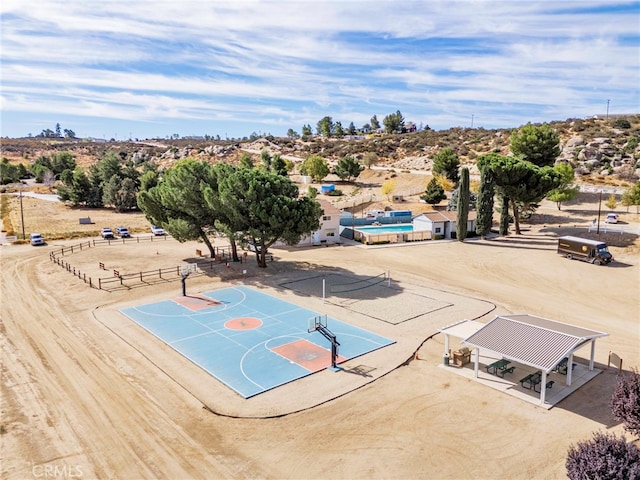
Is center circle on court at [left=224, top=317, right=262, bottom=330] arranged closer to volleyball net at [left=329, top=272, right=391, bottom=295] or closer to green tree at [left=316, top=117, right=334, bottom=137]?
volleyball net at [left=329, top=272, right=391, bottom=295]

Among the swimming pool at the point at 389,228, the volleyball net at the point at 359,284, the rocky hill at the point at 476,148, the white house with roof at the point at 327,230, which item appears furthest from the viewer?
the rocky hill at the point at 476,148

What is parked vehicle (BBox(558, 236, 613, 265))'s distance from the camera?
140ft

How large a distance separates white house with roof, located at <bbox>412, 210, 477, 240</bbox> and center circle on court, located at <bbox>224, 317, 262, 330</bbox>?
3342cm

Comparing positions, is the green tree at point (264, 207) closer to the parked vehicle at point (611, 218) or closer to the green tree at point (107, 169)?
the parked vehicle at point (611, 218)

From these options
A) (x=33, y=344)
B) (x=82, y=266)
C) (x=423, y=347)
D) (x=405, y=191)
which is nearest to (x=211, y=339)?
(x=33, y=344)

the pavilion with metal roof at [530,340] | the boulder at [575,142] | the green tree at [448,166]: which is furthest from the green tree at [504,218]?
the boulder at [575,142]

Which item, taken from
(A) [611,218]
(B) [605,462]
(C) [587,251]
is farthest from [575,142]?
(B) [605,462]

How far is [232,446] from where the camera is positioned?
16641 mm

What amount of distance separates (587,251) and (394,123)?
131 metres

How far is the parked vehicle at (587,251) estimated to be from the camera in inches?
1674

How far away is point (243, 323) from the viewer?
28.7m

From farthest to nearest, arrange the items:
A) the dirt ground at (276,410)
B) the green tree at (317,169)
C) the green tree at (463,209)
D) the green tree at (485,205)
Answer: the green tree at (317,169) → the green tree at (485,205) → the green tree at (463,209) → the dirt ground at (276,410)

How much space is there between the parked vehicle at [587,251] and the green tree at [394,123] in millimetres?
128542

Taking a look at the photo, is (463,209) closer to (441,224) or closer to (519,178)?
(441,224)
